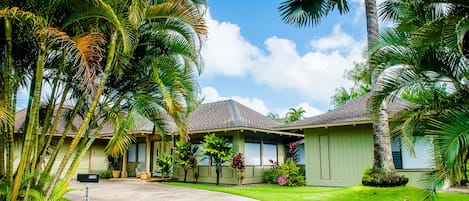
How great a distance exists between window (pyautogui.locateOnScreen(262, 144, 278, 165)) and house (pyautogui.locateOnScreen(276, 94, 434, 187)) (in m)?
2.78

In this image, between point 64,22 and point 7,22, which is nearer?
point 7,22

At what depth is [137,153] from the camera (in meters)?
21.2

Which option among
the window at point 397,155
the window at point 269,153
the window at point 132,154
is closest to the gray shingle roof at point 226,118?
the window at point 269,153

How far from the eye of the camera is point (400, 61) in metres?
7.00

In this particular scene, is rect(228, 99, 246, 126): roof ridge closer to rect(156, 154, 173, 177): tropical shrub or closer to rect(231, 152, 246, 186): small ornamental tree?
rect(231, 152, 246, 186): small ornamental tree

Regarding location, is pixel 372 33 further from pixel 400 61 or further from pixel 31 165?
pixel 31 165

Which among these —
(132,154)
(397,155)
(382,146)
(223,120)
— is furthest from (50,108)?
(132,154)

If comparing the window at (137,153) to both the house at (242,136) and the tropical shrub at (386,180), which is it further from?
the tropical shrub at (386,180)

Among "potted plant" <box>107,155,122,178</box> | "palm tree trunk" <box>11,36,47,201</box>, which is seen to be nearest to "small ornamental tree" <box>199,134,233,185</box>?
"potted plant" <box>107,155,122,178</box>

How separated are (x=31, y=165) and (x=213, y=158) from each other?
10332 mm

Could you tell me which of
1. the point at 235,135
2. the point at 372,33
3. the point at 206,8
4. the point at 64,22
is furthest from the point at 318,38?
the point at 64,22

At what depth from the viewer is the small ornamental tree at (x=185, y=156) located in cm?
1717

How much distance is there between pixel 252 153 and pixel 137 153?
280 inches

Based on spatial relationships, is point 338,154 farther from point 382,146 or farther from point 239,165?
point 382,146
